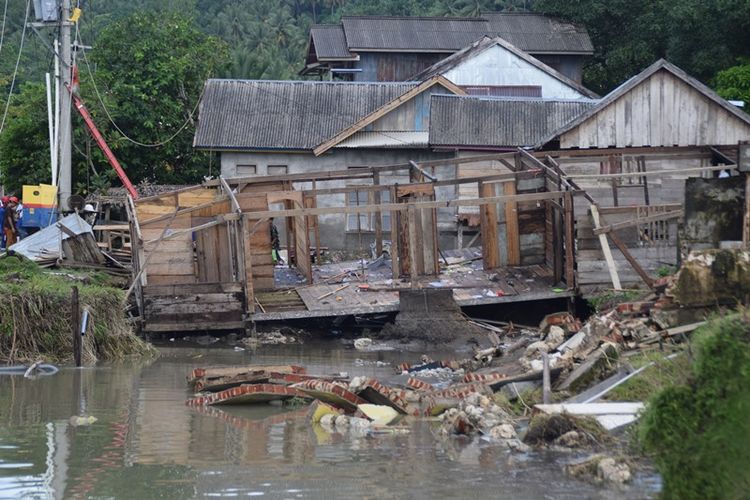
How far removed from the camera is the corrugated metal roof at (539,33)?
4259cm

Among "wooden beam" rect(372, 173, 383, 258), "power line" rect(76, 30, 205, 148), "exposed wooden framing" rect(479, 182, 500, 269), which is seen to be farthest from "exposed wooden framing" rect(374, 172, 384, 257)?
"power line" rect(76, 30, 205, 148)

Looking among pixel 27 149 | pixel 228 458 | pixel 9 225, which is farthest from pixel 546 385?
pixel 27 149

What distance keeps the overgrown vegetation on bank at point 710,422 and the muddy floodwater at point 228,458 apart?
1.38 metres

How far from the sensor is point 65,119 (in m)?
25.8

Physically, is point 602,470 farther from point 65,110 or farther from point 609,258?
point 65,110

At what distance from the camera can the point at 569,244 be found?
19.6m

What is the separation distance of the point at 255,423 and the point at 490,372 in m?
3.40

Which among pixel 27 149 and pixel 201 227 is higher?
pixel 27 149

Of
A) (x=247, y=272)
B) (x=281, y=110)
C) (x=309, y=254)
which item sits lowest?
(x=247, y=272)

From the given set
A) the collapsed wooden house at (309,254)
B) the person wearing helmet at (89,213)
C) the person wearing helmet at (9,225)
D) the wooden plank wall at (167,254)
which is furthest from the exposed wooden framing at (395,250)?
the person wearing helmet at (9,225)

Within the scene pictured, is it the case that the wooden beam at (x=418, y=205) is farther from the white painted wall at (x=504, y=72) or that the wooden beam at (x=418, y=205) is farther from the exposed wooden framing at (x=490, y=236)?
the white painted wall at (x=504, y=72)

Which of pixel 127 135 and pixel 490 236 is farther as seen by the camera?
pixel 127 135

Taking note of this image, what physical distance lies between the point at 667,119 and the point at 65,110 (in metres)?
13.9

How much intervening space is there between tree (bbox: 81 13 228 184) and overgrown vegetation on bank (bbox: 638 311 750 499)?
26940mm
